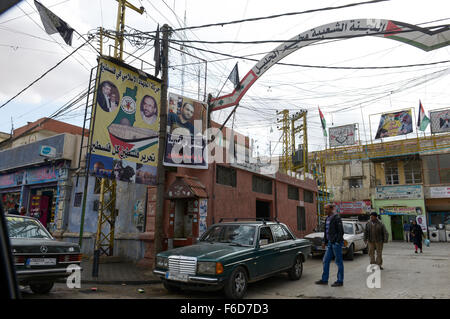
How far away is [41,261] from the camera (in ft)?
19.7

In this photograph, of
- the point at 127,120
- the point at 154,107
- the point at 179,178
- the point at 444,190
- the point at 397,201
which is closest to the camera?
the point at 127,120

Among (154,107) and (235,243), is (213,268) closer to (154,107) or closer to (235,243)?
(235,243)

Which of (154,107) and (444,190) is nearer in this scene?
(154,107)

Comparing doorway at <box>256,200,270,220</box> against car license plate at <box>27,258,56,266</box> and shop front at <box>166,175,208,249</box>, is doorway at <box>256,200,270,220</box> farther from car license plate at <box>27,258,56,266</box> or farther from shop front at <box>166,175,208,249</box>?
car license plate at <box>27,258,56,266</box>

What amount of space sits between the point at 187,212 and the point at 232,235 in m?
5.00

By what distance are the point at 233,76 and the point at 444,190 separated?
22882 mm

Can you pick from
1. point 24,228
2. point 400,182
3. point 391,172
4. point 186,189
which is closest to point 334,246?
point 186,189

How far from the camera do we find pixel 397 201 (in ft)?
89.1

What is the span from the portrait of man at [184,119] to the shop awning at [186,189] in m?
1.84

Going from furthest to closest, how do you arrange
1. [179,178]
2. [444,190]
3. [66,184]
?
[444,190] < [66,184] < [179,178]

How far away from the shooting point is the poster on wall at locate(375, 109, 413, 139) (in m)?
28.3

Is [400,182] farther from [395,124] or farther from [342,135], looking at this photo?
[342,135]

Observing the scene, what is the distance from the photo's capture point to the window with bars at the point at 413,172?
91.3 ft
